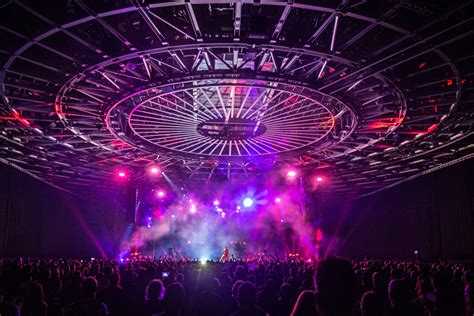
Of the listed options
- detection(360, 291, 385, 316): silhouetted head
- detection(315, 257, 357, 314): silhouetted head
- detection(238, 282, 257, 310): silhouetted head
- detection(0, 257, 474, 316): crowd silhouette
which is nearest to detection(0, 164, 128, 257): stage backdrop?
detection(0, 257, 474, 316): crowd silhouette

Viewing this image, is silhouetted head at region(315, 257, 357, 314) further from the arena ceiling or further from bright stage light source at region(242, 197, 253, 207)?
bright stage light source at region(242, 197, 253, 207)

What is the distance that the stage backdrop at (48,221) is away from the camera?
28.1 metres

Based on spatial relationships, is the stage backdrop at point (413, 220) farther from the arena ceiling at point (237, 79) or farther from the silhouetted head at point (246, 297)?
the silhouetted head at point (246, 297)

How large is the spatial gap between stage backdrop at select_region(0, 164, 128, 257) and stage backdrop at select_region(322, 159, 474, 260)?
26112mm

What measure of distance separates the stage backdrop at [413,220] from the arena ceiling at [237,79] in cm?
336

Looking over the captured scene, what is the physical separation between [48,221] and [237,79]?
1086 inches

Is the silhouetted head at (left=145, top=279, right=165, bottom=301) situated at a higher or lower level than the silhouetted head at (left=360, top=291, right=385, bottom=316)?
lower

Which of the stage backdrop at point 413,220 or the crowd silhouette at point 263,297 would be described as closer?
the crowd silhouette at point 263,297

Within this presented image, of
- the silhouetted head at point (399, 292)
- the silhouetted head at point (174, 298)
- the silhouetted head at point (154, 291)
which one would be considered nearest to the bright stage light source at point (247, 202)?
the silhouetted head at point (174, 298)

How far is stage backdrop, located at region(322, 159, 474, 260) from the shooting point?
27094mm

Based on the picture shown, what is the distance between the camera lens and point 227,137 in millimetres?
22750

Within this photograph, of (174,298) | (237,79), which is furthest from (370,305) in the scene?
(237,79)

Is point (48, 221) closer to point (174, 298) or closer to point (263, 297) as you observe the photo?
point (263, 297)

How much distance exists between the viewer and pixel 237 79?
14.8m
